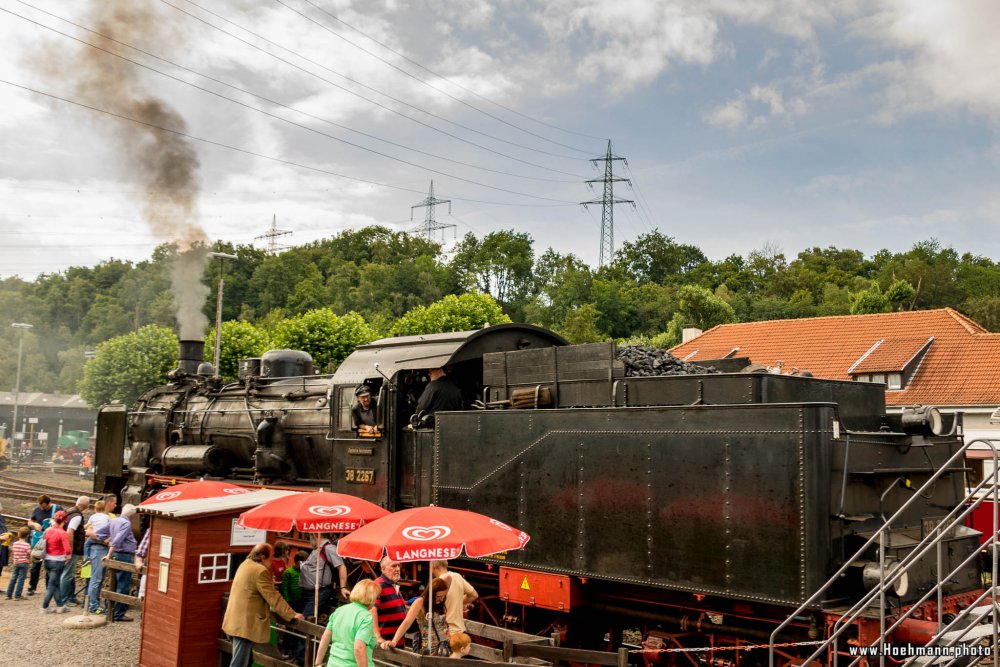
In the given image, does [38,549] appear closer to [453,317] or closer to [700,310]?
[453,317]

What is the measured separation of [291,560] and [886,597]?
671cm

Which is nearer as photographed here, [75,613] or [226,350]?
[75,613]

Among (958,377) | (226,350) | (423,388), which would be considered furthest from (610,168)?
(423,388)

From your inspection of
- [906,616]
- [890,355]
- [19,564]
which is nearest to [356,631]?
[906,616]

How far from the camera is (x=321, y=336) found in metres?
32.4

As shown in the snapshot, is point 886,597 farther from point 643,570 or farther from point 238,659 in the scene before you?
point 238,659

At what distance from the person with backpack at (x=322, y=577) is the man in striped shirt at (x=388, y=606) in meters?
1.78

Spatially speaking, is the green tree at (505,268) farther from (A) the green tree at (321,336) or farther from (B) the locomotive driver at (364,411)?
(B) the locomotive driver at (364,411)

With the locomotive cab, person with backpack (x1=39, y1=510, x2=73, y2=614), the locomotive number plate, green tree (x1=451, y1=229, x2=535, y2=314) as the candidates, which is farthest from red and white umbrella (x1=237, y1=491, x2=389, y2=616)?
green tree (x1=451, y1=229, x2=535, y2=314)

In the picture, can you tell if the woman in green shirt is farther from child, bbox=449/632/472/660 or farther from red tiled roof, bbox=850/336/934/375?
red tiled roof, bbox=850/336/934/375

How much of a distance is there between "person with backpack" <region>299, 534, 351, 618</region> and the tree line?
118 feet

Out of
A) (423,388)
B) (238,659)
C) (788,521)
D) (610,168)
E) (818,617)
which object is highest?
(610,168)

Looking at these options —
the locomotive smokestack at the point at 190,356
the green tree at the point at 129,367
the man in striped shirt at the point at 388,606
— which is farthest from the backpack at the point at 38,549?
the green tree at the point at 129,367

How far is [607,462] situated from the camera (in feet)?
24.5
